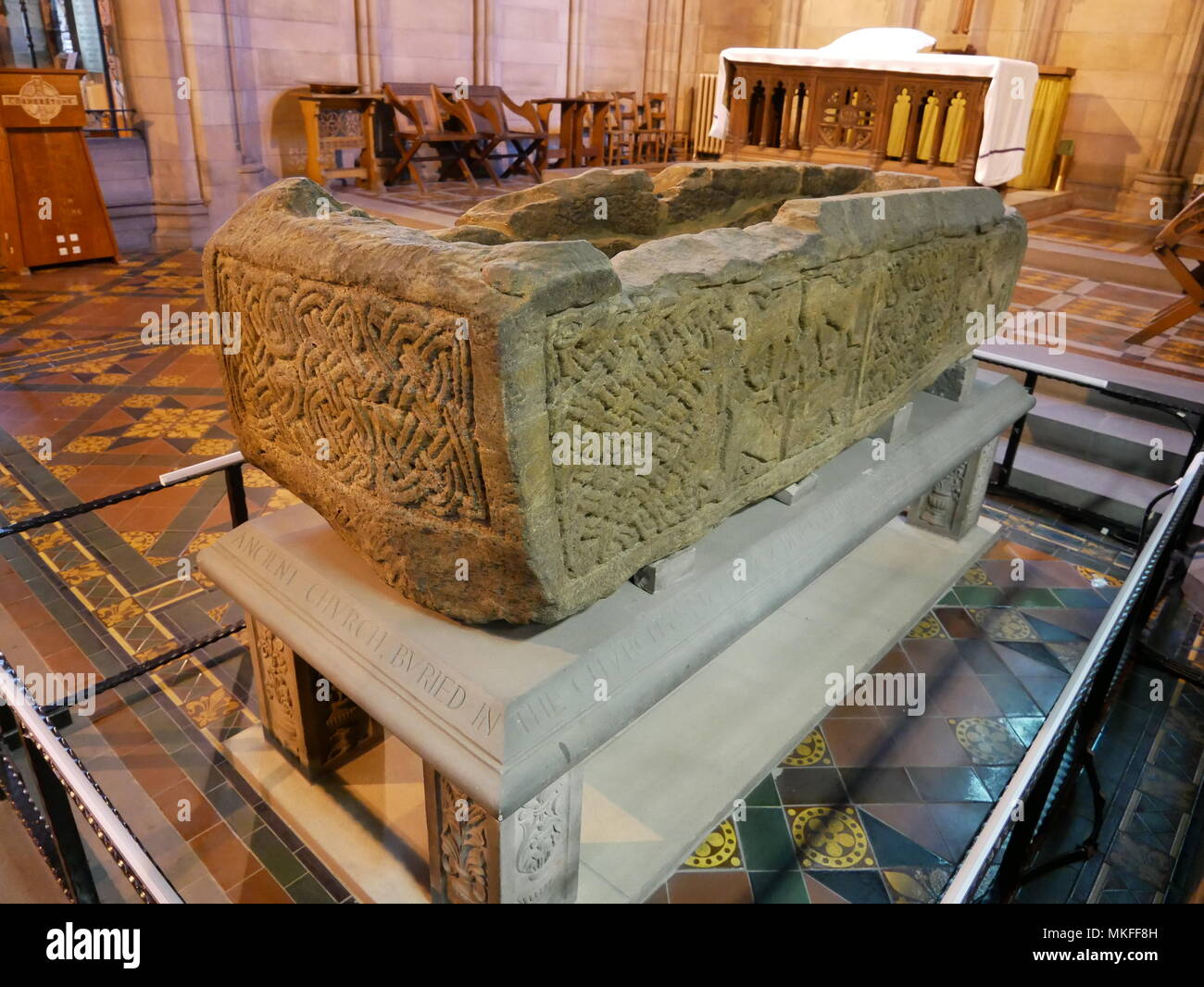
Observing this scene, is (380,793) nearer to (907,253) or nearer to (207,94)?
(907,253)

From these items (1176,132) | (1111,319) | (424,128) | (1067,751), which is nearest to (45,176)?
(424,128)

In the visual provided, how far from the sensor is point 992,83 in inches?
243

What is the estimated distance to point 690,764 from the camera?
2258mm

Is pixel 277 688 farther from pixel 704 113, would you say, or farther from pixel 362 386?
pixel 704 113

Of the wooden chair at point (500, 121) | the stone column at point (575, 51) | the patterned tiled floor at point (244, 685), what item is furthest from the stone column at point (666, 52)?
the patterned tiled floor at point (244, 685)

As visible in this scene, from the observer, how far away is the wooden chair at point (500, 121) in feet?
28.3

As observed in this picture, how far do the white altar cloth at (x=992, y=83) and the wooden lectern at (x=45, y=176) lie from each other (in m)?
5.51

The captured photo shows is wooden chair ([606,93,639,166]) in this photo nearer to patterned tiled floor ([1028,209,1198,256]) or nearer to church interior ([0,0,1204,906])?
patterned tiled floor ([1028,209,1198,256])

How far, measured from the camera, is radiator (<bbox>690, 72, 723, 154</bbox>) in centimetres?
1056

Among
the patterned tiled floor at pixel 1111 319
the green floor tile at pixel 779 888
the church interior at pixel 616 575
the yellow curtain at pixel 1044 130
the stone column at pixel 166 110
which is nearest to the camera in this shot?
the church interior at pixel 616 575

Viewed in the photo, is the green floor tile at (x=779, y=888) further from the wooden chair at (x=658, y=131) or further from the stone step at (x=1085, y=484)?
the wooden chair at (x=658, y=131)

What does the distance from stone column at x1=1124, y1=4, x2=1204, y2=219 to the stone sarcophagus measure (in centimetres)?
734

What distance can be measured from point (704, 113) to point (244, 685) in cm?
994

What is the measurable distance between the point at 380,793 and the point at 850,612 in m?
1.63
